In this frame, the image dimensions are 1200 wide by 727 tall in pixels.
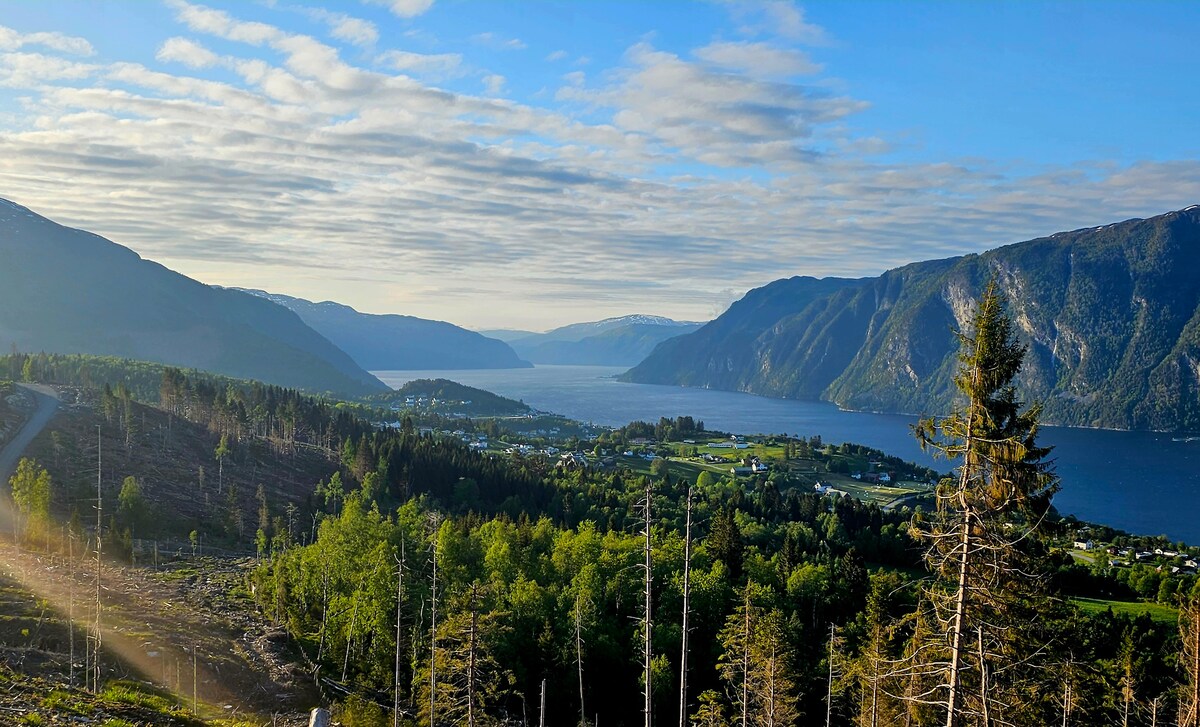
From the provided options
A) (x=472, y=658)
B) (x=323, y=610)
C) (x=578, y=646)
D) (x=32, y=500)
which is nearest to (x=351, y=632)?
(x=323, y=610)

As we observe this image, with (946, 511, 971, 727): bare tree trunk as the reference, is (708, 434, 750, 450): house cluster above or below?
below

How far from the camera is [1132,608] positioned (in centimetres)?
5844

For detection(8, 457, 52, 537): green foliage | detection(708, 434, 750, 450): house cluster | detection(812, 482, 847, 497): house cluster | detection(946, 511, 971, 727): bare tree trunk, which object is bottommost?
detection(812, 482, 847, 497): house cluster

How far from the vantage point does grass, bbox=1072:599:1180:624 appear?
54.1 metres

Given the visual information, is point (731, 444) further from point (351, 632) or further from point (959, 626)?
point (959, 626)

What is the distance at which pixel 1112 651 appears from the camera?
43.0 metres

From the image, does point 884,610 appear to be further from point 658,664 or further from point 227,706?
point 227,706

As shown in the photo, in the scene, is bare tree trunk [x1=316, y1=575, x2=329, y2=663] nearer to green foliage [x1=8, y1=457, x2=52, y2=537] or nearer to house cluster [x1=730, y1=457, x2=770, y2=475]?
green foliage [x1=8, y1=457, x2=52, y2=537]

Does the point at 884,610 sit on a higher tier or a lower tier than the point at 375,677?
higher

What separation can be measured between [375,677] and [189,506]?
123ft

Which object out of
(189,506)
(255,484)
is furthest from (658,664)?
(255,484)


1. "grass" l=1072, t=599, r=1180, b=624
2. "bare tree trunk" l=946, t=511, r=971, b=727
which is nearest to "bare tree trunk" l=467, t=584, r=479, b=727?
"bare tree trunk" l=946, t=511, r=971, b=727

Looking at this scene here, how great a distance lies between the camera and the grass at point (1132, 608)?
54.1 m

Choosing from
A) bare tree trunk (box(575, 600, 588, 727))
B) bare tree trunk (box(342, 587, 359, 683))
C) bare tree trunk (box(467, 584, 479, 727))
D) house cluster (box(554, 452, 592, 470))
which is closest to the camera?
bare tree trunk (box(467, 584, 479, 727))
